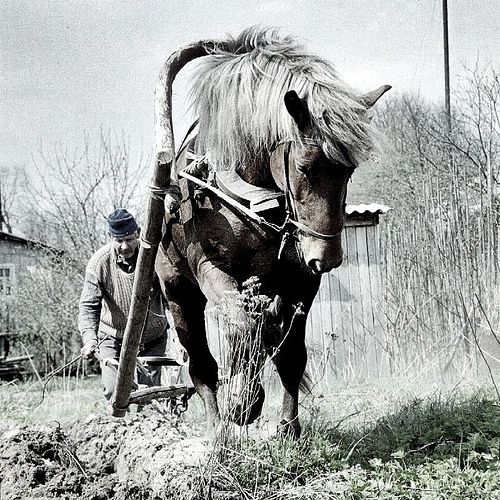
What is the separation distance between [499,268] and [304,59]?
13.2 ft

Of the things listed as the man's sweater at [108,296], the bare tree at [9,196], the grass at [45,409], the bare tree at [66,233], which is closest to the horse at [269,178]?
the man's sweater at [108,296]

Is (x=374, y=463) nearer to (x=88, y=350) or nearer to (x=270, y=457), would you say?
(x=270, y=457)

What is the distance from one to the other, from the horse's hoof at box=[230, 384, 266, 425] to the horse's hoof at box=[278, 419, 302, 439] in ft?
1.02

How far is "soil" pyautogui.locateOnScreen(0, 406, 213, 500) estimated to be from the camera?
11.3 ft

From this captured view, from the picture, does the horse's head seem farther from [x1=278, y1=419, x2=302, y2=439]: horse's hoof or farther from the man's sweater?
the man's sweater

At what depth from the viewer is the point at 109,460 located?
170 inches

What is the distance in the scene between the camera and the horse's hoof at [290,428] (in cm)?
391

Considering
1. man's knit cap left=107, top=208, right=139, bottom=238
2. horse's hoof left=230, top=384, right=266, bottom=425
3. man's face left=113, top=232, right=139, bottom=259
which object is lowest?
horse's hoof left=230, top=384, right=266, bottom=425

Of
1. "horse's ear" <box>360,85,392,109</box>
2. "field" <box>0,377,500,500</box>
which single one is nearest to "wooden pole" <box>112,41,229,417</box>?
"field" <box>0,377,500,500</box>

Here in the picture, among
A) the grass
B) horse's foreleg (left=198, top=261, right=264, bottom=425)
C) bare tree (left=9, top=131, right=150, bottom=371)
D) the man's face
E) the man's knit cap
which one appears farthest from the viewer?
bare tree (left=9, top=131, right=150, bottom=371)

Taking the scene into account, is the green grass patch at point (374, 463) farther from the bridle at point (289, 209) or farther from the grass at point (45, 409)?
the grass at point (45, 409)

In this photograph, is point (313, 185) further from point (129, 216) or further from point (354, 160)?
point (129, 216)

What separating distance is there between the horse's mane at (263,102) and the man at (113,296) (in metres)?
1.43

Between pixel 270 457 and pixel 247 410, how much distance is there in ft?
0.92
